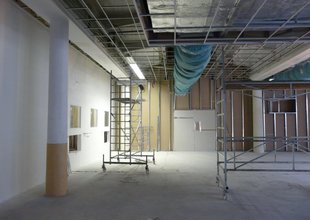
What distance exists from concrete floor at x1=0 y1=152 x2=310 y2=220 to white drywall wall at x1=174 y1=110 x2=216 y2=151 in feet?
16.9

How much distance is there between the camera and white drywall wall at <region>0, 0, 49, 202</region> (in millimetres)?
4102

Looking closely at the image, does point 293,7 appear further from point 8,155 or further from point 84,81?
point 84,81

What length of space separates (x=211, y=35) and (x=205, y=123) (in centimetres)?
735

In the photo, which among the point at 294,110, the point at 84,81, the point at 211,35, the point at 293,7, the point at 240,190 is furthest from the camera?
the point at 294,110

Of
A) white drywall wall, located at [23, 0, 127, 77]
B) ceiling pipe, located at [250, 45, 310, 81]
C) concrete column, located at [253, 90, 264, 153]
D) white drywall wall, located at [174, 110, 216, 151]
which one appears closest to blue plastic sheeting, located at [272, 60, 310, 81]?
ceiling pipe, located at [250, 45, 310, 81]

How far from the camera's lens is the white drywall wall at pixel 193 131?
11.4 m

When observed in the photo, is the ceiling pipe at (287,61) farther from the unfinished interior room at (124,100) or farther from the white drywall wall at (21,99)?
the white drywall wall at (21,99)

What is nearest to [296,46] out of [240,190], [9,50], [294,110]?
[240,190]

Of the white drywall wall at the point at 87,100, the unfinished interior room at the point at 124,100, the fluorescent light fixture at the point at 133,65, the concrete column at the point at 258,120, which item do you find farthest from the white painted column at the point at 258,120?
the white drywall wall at the point at 87,100

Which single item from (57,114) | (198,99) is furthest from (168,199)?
(198,99)

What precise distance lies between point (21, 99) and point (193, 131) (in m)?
8.06

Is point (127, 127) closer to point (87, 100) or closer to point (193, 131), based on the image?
point (193, 131)

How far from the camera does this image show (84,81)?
7.73 m

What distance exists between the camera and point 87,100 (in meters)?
8.00
